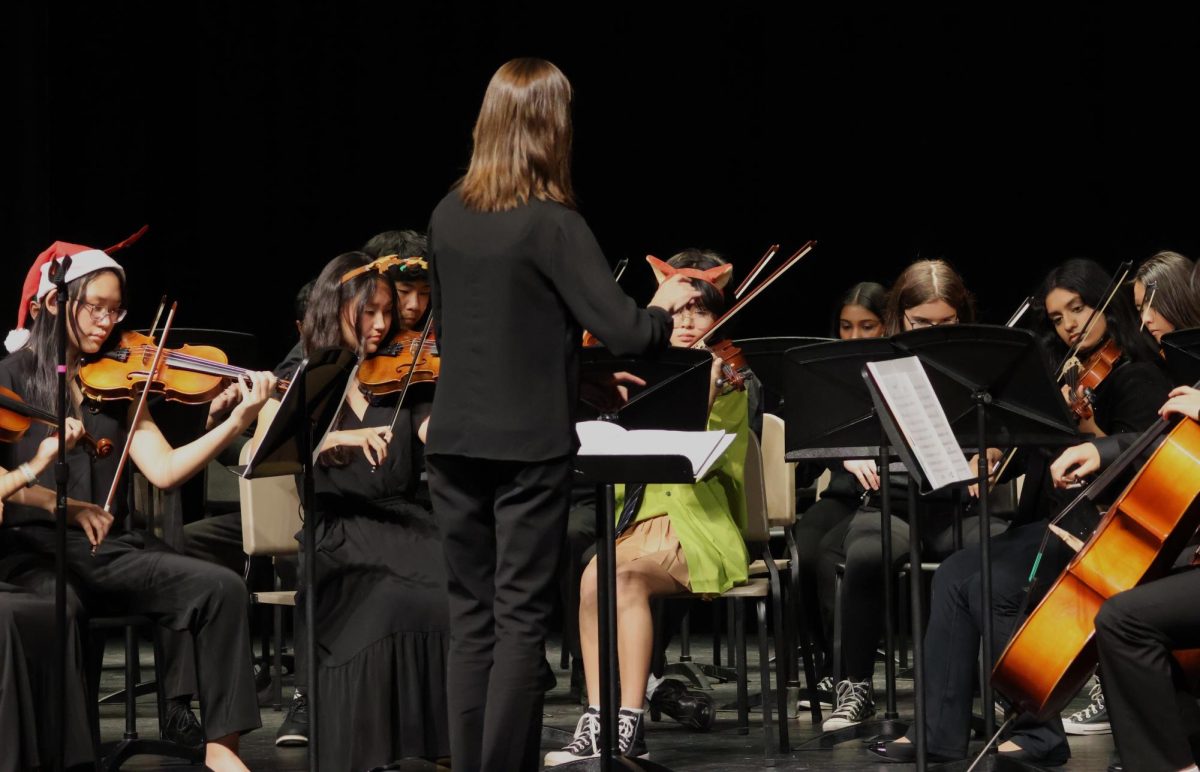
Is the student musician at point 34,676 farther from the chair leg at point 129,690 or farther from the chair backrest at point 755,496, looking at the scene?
the chair backrest at point 755,496

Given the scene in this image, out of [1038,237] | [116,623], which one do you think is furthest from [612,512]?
[1038,237]

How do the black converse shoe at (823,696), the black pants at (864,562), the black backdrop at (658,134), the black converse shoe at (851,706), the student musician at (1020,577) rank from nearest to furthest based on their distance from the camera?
the student musician at (1020,577) < the black converse shoe at (851,706) < the black pants at (864,562) < the black converse shoe at (823,696) < the black backdrop at (658,134)

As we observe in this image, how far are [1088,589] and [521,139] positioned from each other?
4.45 ft

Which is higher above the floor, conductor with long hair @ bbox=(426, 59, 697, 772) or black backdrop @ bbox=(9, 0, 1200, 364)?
black backdrop @ bbox=(9, 0, 1200, 364)

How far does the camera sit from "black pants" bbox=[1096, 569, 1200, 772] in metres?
2.77

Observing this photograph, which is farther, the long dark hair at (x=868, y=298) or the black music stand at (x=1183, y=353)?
the long dark hair at (x=868, y=298)

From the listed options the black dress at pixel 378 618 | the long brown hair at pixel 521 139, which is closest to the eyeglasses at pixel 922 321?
the black dress at pixel 378 618

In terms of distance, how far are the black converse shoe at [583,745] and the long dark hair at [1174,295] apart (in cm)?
163

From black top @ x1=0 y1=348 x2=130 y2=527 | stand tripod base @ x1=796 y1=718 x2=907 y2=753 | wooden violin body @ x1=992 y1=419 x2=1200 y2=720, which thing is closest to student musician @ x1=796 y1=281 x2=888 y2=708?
stand tripod base @ x1=796 y1=718 x2=907 y2=753

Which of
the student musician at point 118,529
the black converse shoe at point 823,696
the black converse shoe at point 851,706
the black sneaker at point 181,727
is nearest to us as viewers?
the student musician at point 118,529

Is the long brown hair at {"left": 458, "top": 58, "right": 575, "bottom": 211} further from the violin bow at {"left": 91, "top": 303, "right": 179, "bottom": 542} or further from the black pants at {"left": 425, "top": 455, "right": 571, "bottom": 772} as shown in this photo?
the violin bow at {"left": 91, "top": 303, "right": 179, "bottom": 542}

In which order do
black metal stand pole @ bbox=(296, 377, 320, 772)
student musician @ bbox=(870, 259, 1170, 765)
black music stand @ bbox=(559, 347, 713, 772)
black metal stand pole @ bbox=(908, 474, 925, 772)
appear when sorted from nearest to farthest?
black music stand @ bbox=(559, 347, 713, 772) → black metal stand pole @ bbox=(908, 474, 925, 772) → black metal stand pole @ bbox=(296, 377, 320, 772) → student musician @ bbox=(870, 259, 1170, 765)

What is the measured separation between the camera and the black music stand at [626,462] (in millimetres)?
2688

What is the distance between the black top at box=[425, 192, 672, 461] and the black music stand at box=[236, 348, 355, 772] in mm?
363
